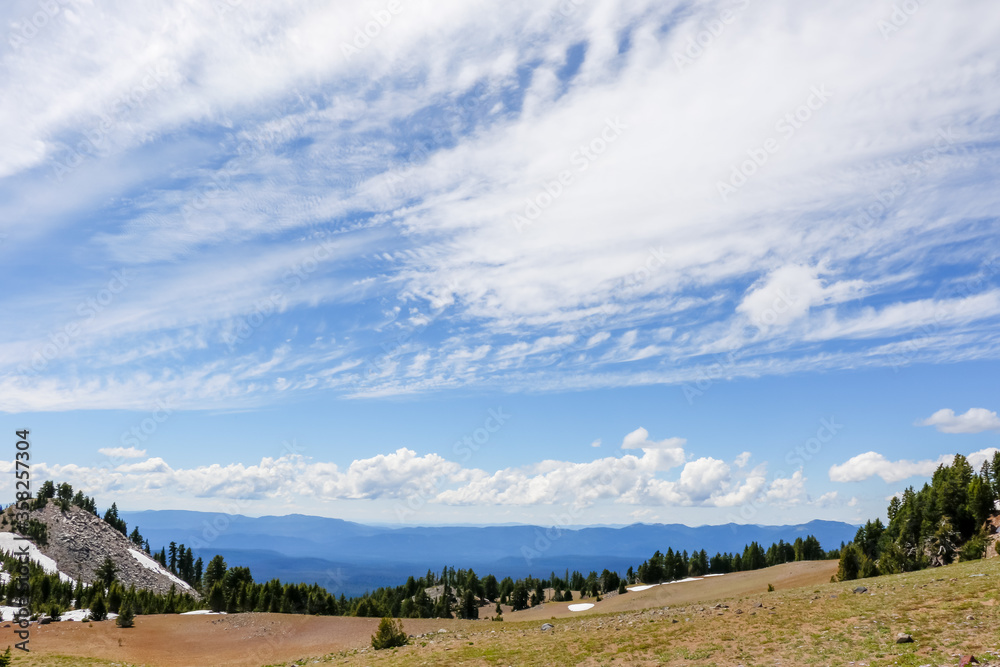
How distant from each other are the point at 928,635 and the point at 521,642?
80.8 feet

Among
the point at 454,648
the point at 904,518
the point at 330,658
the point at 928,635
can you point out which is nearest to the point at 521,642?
the point at 454,648

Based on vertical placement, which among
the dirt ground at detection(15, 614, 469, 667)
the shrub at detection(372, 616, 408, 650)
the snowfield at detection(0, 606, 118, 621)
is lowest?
the snowfield at detection(0, 606, 118, 621)

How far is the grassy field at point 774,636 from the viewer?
25797mm

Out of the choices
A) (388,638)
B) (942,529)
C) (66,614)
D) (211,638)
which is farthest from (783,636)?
(66,614)

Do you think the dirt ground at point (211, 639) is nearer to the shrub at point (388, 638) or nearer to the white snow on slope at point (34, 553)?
the shrub at point (388, 638)

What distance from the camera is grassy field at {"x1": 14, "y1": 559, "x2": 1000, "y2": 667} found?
2580cm

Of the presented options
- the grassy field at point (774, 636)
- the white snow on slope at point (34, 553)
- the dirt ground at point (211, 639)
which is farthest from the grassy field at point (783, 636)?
the white snow on slope at point (34, 553)

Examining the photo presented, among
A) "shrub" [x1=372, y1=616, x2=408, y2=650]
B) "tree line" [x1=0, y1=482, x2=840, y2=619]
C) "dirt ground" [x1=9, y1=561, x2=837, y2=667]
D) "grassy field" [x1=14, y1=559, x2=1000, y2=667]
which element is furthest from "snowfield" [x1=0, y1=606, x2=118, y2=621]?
"shrub" [x1=372, y1=616, x2=408, y2=650]

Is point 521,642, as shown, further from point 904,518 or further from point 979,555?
point 904,518

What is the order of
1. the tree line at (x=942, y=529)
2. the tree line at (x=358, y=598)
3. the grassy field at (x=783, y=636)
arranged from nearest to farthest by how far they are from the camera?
the grassy field at (x=783, y=636) → the tree line at (x=942, y=529) → the tree line at (x=358, y=598)

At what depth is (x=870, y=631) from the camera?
28859 mm

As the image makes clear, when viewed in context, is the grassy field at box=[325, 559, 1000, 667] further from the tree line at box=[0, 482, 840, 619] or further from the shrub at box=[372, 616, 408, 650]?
the tree line at box=[0, 482, 840, 619]

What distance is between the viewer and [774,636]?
3119cm

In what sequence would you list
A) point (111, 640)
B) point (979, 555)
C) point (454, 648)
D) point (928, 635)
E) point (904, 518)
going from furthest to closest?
point (904, 518), point (979, 555), point (111, 640), point (454, 648), point (928, 635)
